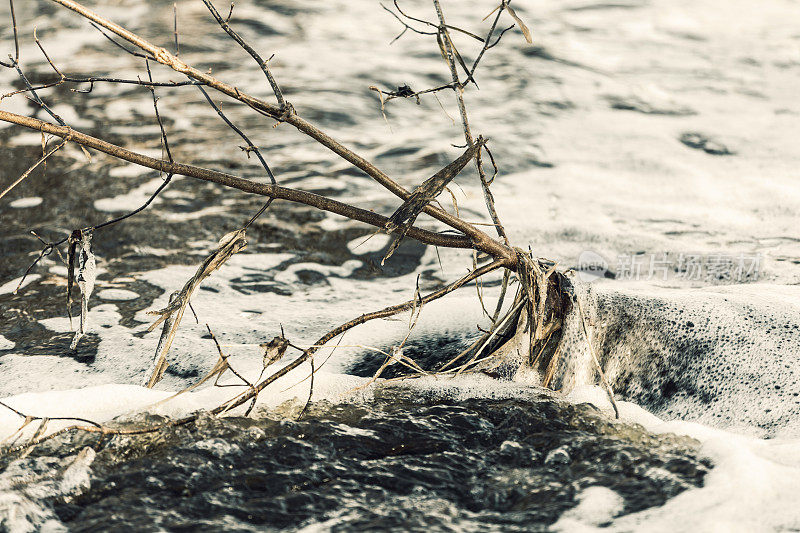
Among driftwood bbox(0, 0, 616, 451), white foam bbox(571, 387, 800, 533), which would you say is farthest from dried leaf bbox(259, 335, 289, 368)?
white foam bbox(571, 387, 800, 533)

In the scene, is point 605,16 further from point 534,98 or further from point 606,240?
point 606,240

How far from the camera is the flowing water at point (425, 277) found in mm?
1687

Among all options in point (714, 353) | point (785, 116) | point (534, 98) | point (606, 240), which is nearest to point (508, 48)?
point (534, 98)

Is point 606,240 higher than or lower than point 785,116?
lower

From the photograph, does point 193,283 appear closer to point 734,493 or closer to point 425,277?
point 734,493

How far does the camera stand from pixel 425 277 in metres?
3.58

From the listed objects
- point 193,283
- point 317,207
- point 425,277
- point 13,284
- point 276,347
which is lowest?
point 425,277

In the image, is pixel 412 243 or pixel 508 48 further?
pixel 508 48

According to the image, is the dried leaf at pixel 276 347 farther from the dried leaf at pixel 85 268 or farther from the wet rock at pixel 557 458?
the wet rock at pixel 557 458

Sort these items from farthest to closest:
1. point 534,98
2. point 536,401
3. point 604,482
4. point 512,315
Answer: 1. point 534,98
2. point 512,315
3. point 536,401
4. point 604,482

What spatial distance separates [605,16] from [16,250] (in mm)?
6179

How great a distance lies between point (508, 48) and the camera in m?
6.83

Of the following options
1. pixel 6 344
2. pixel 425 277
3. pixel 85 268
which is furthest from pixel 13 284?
pixel 425 277

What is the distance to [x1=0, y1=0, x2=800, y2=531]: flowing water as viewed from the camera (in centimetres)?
169
